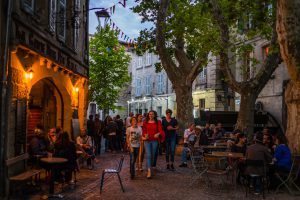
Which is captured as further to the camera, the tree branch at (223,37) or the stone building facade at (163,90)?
the stone building facade at (163,90)

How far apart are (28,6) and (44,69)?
2568 millimetres

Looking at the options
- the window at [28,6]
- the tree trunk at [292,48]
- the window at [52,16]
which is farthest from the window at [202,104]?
the window at [28,6]

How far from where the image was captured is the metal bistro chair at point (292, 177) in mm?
10454

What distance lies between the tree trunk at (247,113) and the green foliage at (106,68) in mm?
21076

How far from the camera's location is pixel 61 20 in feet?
49.3

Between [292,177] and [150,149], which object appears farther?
[150,149]

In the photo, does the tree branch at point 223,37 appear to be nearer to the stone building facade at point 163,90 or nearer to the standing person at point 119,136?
the standing person at point 119,136

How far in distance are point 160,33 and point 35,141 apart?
11373 mm

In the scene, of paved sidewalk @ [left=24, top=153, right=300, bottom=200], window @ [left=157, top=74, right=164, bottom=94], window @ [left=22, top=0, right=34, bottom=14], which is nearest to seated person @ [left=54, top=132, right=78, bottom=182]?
paved sidewalk @ [left=24, top=153, right=300, bottom=200]

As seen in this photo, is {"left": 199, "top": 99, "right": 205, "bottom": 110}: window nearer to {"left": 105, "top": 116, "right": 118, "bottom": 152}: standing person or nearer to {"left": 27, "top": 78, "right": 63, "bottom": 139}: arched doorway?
{"left": 105, "top": 116, "right": 118, "bottom": 152}: standing person

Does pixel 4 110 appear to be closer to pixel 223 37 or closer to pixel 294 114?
pixel 294 114

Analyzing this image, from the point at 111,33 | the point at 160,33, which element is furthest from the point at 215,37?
the point at 111,33

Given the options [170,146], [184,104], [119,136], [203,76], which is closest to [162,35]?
[184,104]

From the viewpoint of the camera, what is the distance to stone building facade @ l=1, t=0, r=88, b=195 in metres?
10.3
